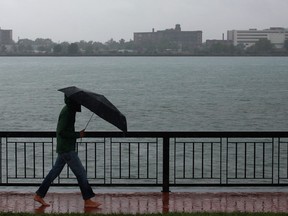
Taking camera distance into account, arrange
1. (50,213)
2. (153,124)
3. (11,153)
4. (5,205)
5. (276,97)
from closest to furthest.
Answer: (50,213)
(5,205)
(11,153)
(153,124)
(276,97)

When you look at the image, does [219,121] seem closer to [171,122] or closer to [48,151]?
[171,122]

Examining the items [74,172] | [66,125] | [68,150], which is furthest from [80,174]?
[66,125]

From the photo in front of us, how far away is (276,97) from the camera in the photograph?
248ft

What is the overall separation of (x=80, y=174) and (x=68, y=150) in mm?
467

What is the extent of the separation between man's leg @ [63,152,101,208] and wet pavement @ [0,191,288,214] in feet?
0.53

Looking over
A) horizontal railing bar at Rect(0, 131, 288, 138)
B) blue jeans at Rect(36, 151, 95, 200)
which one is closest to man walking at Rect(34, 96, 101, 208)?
blue jeans at Rect(36, 151, 95, 200)

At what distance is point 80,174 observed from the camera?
37.1 feet

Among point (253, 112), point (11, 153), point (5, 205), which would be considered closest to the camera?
point (5, 205)

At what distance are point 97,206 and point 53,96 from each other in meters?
67.7

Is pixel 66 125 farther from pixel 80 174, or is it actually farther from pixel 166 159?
pixel 166 159

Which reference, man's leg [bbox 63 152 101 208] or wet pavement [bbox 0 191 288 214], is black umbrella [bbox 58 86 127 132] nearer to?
man's leg [bbox 63 152 101 208]

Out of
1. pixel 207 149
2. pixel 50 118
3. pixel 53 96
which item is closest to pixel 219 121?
pixel 50 118

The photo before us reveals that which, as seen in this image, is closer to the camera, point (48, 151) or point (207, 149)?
point (48, 151)

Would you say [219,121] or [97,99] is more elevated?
[97,99]
